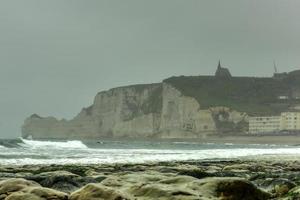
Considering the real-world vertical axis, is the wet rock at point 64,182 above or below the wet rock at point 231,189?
below

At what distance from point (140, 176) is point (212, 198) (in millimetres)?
2334

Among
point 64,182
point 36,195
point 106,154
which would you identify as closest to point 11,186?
point 36,195

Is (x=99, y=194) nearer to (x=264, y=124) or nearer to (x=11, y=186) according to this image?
(x=11, y=186)

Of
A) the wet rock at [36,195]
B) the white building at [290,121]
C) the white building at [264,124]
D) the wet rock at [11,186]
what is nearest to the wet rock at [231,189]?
the wet rock at [36,195]

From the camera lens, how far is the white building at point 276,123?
189m

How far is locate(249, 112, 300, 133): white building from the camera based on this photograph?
189 m

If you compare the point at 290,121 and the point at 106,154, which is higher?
the point at 290,121

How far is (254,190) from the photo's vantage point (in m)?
12.7

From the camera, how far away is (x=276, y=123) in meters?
192

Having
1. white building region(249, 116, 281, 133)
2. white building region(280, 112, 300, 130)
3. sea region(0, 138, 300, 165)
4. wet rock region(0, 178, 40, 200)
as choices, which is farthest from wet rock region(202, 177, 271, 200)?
white building region(280, 112, 300, 130)

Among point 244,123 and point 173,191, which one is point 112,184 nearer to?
point 173,191

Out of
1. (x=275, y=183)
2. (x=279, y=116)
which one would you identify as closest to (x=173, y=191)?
(x=275, y=183)

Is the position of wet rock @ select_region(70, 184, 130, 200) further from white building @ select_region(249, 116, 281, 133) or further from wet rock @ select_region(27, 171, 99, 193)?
white building @ select_region(249, 116, 281, 133)

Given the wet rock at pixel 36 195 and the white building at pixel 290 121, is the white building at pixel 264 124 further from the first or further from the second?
the wet rock at pixel 36 195
